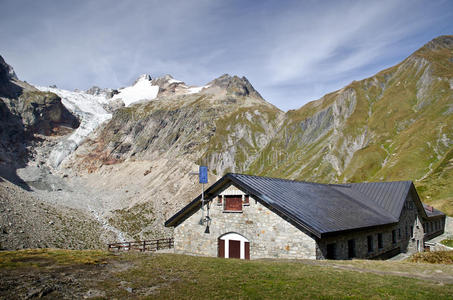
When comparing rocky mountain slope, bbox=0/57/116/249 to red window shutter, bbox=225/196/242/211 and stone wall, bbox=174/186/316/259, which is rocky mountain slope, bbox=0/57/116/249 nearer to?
stone wall, bbox=174/186/316/259

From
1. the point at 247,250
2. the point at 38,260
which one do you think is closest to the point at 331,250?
the point at 247,250

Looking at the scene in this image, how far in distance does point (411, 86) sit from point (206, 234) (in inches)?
5799

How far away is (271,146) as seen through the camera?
147750 millimetres

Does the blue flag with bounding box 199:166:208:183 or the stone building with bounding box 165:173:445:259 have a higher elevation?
the blue flag with bounding box 199:166:208:183

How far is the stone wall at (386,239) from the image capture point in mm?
21989

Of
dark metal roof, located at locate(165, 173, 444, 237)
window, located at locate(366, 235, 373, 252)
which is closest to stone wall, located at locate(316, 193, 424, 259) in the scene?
window, located at locate(366, 235, 373, 252)

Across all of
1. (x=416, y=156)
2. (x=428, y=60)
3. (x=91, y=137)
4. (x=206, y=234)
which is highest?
(x=428, y=60)

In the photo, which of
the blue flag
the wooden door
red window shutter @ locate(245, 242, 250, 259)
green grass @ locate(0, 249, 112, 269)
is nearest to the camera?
green grass @ locate(0, 249, 112, 269)

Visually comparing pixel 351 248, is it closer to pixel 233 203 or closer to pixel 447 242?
pixel 233 203

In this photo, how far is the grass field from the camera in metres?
10.6

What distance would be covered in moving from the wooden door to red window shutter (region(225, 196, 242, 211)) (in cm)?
252

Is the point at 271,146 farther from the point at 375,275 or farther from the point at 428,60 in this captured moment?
the point at 375,275

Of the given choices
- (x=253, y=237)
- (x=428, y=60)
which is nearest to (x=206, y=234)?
(x=253, y=237)

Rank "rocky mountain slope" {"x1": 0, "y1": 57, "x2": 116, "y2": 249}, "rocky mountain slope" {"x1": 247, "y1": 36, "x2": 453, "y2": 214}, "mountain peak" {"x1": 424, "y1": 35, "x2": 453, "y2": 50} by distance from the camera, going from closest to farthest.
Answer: "rocky mountain slope" {"x1": 0, "y1": 57, "x2": 116, "y2": 249} → "rocky mountain slope" {"x1": 247, "y1": 36, "x2": 453, "y2": 214} → "mountain peak" {"x1": 424, "y1": 35, "x2": 453, "y2": 50}
